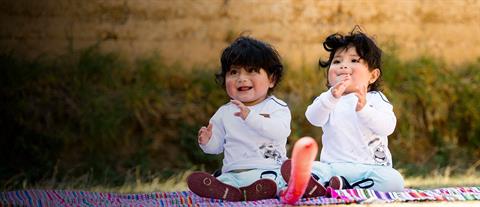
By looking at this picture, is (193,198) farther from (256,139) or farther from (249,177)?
(256,139)

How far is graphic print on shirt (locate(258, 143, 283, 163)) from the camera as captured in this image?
454 centimetres

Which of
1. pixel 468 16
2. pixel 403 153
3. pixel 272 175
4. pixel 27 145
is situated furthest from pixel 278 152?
pixel 468 16

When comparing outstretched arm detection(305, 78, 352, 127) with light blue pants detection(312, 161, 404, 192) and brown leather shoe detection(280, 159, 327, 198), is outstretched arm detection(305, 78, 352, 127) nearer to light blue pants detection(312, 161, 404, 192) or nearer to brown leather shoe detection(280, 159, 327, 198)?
light blue pants detection(312, 161, 404, 192)

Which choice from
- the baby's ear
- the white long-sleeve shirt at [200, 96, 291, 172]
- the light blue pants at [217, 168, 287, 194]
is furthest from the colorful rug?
the baby's ear

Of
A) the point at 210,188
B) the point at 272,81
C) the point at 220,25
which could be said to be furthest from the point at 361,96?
the point at 220,25

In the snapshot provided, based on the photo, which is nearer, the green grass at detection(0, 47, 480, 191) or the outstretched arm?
the outstretched arm

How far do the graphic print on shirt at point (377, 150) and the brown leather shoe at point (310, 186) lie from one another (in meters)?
0.51

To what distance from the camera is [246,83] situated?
14.9ft

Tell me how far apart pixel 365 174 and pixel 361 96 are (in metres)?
0.38

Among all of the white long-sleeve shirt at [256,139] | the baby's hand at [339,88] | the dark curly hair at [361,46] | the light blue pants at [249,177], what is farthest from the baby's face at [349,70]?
the light blue pants at [249,177]

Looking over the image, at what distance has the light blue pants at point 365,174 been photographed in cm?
452

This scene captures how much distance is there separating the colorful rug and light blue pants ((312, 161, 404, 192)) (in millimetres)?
103

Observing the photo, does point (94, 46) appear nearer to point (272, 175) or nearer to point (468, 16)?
point (468, 16)

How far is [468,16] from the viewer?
9.47 meters
